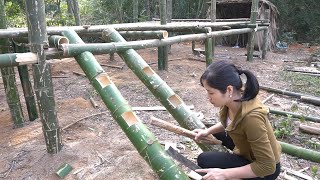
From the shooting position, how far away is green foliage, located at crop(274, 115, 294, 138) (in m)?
3.85

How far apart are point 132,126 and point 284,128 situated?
2.58 m

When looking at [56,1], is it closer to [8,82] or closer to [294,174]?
[8,82]

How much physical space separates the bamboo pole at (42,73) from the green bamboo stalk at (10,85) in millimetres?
1294

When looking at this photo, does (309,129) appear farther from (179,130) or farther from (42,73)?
(42,73)

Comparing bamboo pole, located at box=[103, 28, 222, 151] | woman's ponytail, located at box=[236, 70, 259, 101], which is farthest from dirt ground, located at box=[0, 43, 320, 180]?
woman's ponytail, located at box=[236, 70, 259, 101]

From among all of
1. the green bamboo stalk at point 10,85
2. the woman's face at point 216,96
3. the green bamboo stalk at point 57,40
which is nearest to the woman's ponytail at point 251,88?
the woman's face at point 216,96

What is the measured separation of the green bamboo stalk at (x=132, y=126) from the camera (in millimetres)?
1959

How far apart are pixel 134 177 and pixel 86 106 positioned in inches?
94.5

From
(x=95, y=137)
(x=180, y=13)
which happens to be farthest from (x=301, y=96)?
(x=180, y=13)

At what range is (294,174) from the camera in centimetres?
301

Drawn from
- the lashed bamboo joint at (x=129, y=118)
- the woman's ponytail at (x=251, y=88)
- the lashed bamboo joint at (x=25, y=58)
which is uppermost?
the lashed bamboo joint at (x=25, y=58)

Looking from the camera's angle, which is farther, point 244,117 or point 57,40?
point 57,40

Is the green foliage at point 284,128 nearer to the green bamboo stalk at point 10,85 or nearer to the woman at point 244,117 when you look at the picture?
the woman at point 244,117

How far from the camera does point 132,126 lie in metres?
2.17
